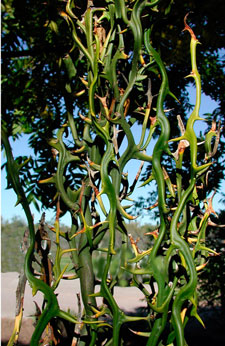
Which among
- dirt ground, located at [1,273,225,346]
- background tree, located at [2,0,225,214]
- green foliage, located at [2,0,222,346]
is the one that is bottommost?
dirt ground, located at [1,273,225,346]

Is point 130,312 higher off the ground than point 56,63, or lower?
lower

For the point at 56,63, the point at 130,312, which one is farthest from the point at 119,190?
the point at 130,312

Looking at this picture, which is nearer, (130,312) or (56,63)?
(56,63)

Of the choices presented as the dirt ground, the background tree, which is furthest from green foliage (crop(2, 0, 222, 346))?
the dirt ground

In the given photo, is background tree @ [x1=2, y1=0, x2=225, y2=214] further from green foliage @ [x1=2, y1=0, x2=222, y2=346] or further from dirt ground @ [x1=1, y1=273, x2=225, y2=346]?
dirt ground @ [x1=1, y1=273, x2=225, y2=346]

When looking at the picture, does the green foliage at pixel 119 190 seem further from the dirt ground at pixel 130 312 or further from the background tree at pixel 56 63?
the dirt ground at pixel 130 312

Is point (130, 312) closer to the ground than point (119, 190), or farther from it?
closer to the ground

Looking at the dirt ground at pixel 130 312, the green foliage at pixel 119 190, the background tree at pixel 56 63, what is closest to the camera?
the green foliage at pixel 119 190

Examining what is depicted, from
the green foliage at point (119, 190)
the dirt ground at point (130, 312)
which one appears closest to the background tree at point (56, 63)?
the green foliage at point (119, 190)

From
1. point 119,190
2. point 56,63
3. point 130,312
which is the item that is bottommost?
point 130,312

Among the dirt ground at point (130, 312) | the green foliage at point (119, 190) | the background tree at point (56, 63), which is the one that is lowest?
the dirt ground at point (130, 312)

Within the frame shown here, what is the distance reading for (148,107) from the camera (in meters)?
0.78

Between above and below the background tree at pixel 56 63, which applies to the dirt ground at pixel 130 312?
below

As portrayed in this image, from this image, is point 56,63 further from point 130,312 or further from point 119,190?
point 130,312
